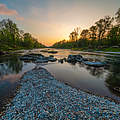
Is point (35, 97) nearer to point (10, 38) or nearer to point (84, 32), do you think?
point (10, 38)

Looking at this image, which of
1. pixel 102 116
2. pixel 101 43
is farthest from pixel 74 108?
pixel 101 43

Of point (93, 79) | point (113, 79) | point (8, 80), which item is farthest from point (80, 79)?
point (8, 80)

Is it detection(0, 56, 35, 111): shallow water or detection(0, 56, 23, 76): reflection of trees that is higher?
detection(0, 56, 23, 76): reflection of trees

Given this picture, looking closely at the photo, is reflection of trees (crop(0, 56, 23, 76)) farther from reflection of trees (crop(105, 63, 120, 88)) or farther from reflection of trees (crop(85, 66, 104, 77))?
reflection of trees (crop(105, 63, 120, 88))

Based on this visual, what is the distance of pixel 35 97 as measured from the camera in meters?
5.48

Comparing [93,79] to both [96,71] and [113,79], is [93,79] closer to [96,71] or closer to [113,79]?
[113,79]

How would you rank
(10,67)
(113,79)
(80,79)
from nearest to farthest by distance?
1. (80,79)
2. (113,79)
3. (10,67)

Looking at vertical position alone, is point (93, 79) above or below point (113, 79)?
above

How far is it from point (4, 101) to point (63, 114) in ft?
17.6

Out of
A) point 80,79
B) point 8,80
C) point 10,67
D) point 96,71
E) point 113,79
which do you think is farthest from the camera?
point 10,67

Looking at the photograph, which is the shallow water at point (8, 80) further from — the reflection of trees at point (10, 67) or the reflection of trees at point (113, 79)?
the reflection of trees at point (113, 79)

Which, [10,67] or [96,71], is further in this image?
[10,67]

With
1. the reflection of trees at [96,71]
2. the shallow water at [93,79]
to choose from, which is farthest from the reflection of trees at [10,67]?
the reflection of trees at [96,71]

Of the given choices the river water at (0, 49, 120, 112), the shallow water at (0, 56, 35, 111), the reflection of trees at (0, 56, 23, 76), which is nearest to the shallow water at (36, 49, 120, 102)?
the river water at (0, 49, 120, 112)
